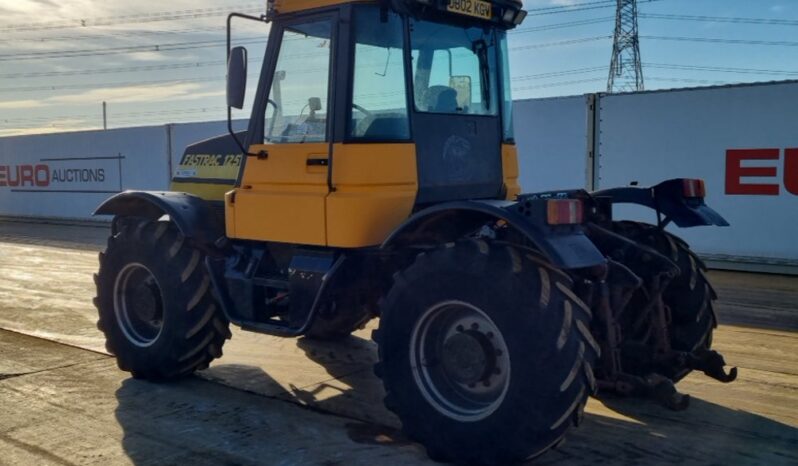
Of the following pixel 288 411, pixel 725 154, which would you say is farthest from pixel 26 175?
pixel 288 411

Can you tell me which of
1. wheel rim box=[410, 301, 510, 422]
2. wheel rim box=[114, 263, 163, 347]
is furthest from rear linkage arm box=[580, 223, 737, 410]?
wheel rim box=[114, 263, 163, 347]

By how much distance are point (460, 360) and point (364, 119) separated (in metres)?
1.65

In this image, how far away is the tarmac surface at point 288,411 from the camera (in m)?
4.49

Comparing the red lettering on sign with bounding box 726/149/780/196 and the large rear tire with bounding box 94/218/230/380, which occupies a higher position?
the red lettering on sign with bounding box 726/149/780/196

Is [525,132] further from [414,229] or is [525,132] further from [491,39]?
[414,229]

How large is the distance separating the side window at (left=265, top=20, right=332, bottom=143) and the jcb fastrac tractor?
0.04 feet

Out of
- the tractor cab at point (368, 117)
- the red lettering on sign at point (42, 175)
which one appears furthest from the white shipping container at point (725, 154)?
the red lettering on sign at point (42, 175)

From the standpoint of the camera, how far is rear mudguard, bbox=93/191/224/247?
579cm

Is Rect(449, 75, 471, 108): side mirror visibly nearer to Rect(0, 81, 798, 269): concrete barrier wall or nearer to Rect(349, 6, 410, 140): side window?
Rect(349, 6, 410, 140): side window

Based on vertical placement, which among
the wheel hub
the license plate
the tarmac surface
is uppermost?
the license plate

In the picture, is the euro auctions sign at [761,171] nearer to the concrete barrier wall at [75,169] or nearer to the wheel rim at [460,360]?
the wheel rim at [460,360]

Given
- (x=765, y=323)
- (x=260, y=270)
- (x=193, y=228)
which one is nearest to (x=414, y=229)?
(x=260, y=270)

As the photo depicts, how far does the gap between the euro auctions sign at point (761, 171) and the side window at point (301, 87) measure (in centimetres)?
821

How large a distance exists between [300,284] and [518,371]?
1.71 metres
